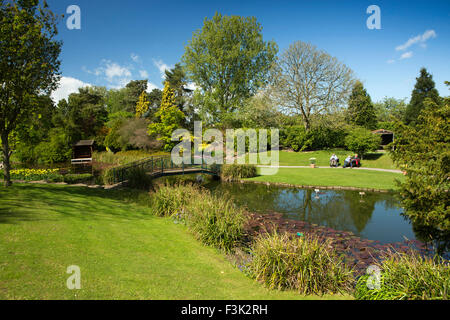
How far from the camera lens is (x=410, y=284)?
3762mm

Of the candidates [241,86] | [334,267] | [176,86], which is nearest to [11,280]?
[334,267]

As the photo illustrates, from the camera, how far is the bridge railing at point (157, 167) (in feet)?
47.5

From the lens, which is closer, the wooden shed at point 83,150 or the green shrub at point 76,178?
the green shrub at point 76,178

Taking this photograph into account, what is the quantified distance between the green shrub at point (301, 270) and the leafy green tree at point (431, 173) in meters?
3.13

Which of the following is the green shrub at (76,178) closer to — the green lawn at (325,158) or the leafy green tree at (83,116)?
the green lawn at (325,158)

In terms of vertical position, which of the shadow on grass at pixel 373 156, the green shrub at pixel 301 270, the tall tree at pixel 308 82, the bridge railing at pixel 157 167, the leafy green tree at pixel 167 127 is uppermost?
the tall tree at pixel 308 82

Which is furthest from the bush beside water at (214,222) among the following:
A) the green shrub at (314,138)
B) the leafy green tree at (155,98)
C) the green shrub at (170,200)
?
the leafy green tree at (155,98)

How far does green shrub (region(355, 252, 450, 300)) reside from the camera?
360cm

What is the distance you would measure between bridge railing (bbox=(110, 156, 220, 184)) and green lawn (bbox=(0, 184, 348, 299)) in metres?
6.46

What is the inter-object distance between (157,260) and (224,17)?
2818cm

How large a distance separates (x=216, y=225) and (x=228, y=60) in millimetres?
24287

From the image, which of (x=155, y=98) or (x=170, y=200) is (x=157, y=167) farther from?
(x=155, y=98)

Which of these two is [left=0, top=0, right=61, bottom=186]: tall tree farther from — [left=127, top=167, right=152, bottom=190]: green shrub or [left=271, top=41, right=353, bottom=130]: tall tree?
[left=271, top=41, right=353, bottom=130]: tall tree

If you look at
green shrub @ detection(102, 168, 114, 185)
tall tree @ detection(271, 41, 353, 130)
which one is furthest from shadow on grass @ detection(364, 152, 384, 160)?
green shrub @ detection(102, 168, 114, 185)
